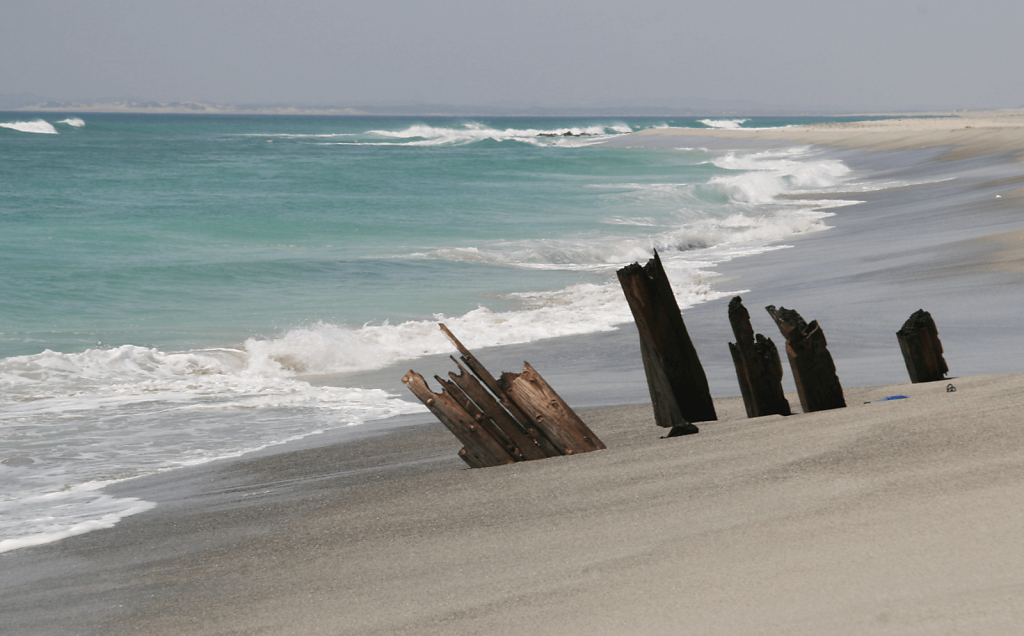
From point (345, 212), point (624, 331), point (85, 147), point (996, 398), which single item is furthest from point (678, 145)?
point (996, 398)

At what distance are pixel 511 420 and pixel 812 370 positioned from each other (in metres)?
1.62

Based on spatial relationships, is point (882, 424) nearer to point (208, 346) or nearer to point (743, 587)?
point (743, 587)

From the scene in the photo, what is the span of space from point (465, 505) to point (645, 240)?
54.4 feet

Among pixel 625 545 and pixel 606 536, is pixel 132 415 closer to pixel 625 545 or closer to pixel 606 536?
pixel 606 536

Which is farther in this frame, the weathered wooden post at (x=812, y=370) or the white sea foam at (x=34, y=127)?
the white sea foam at (x=34, y=127)

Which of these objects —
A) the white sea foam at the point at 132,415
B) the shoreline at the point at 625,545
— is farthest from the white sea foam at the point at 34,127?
the shoreline at the point at 625,545

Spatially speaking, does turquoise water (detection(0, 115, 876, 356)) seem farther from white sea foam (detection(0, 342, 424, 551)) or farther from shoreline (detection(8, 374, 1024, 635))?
shoreline (detection(8, 374, 1024, 635))

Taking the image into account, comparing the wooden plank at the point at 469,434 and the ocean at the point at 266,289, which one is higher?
the wooden plank at the point at 469,434

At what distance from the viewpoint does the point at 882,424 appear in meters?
3.89

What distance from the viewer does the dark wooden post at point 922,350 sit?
5.36 meters

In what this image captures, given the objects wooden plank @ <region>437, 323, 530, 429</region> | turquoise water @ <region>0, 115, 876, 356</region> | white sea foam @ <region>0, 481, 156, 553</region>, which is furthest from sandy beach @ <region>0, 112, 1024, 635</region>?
turquoise water @ <region>0, 115, 876, 356</region>

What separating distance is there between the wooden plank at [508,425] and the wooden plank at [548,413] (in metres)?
0.06

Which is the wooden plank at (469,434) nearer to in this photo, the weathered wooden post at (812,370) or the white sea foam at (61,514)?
the weathered wooden post at (812,370)

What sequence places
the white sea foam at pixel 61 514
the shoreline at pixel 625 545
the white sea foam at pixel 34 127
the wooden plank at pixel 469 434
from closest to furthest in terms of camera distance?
1. the shoreline at pixel 625 545
2. the white sea foam at pixel 61 514
3. the wooden plank at pixel 469 434
4. the white sea foam at pixel 34 127
